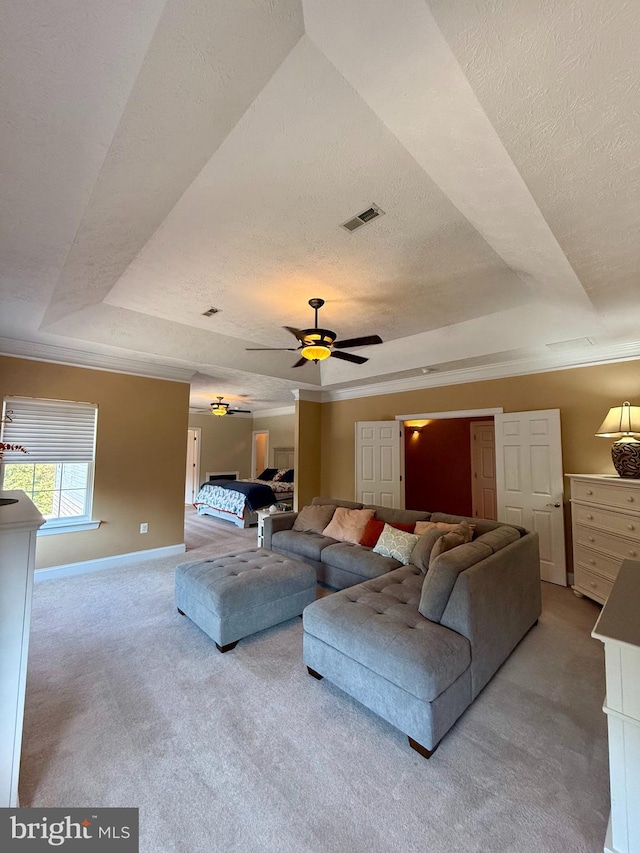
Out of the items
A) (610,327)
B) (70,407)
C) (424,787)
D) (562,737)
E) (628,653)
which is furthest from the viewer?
(70,407)

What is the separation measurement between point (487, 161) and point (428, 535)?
2383 mm

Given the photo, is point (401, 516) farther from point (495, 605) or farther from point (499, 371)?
point (499, 371)

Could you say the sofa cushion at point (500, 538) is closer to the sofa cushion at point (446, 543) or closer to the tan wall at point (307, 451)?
the sofa cushion at point (446, 543)

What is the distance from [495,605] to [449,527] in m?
0.88

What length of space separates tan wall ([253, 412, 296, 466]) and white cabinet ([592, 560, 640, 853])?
→ 8.27m

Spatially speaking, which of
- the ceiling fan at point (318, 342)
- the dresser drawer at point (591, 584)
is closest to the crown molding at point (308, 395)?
the ceiling fan at point (318, 342)

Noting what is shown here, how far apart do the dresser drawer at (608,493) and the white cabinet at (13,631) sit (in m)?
3.98

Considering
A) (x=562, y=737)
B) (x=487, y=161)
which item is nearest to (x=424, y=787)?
(x=562, y=737)

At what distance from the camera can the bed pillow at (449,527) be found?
2.76 m

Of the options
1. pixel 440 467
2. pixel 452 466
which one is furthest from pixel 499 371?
pixel 440 467

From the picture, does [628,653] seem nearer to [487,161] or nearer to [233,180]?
[487,161]

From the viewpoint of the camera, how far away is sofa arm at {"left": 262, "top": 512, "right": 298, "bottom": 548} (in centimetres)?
418

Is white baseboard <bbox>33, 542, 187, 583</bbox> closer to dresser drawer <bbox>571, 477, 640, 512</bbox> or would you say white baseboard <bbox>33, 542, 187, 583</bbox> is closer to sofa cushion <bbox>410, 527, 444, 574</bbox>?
sofa cushion <bbox>410, 527, 444, 574</bbox>

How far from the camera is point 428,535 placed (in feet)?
9.00
